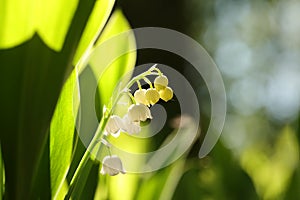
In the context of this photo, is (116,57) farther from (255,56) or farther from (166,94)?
(255,56)

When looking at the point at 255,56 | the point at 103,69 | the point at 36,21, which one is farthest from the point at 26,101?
the point at 255,56

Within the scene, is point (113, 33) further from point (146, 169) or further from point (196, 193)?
point (196, 193)

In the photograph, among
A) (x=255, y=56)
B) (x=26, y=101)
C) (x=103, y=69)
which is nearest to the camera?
(x=26, y=101)

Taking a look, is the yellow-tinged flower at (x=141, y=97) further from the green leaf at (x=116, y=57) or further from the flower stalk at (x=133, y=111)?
the green leaf at (x=116, y=57)

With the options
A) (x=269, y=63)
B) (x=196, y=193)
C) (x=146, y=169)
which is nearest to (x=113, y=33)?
(x=146, y=169)

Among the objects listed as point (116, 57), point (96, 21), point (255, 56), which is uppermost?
point (96, 21)

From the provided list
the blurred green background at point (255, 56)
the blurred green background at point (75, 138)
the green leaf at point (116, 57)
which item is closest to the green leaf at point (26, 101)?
the blurred green background at point (75, 138)

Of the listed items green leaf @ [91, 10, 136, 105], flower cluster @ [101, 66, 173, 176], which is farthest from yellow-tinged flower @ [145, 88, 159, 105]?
green leaf @ [91, 10, 136, 105]

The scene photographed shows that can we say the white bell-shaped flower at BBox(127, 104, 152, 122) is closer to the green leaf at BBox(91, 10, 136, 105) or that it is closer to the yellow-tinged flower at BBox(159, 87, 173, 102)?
the yellow-tinged flower at BBox(159, 87, 173, 102)
